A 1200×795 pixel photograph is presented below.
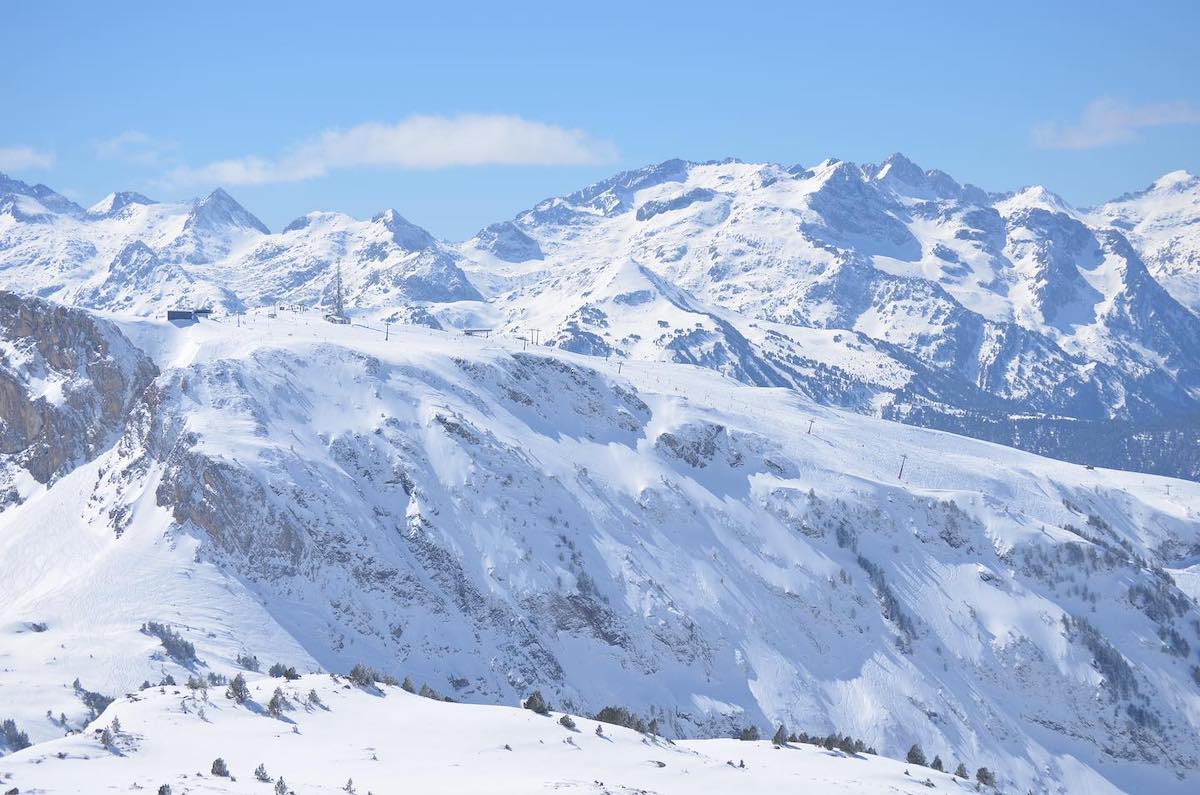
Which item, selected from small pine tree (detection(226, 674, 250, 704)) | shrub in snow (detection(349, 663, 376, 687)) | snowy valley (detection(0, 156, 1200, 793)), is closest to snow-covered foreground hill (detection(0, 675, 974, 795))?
small pine tree (detection(226, 674, 250, 704))

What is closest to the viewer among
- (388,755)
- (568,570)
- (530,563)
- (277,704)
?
(388,755)

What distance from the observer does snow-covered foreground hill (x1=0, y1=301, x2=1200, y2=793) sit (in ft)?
447

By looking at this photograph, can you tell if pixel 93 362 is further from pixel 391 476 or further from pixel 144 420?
pixel 391 476

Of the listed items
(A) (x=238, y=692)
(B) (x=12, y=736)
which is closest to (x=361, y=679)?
(A) (x=238, y=692)

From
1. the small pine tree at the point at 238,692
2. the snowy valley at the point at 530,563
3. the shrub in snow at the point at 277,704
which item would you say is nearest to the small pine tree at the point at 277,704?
the shrub in snow at the point at 277,704

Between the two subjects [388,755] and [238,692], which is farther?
[238,692]

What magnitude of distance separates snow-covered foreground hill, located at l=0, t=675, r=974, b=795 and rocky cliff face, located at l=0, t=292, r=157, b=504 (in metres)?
106

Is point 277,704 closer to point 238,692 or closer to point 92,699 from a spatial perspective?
A: point 238,692

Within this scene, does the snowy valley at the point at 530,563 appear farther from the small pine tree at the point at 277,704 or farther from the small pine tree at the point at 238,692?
the small pine tree at the point at 277,704

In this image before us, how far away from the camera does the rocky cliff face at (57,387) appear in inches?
6565

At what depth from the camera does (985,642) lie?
168m

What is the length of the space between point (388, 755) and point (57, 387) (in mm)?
129266

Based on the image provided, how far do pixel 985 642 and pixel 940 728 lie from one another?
19.5 m

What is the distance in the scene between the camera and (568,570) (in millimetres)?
154875
